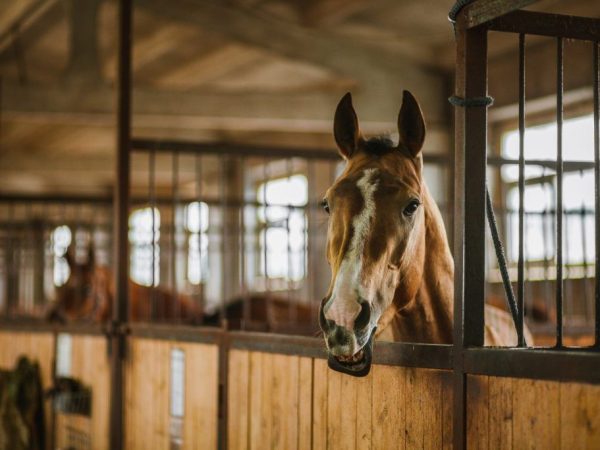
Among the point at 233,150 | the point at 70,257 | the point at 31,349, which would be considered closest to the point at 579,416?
the point at 233,150

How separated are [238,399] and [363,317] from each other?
128 centimetres

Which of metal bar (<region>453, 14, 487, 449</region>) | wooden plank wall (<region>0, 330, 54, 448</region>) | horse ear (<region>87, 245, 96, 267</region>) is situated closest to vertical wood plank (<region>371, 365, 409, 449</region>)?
metal bar (<region>453, 14, 487, 449</region>)

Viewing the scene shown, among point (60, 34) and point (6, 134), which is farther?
point (6, 134)

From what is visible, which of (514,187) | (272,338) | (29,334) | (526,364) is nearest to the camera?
(526,364)

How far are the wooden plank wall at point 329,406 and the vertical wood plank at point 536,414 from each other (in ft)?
0.78

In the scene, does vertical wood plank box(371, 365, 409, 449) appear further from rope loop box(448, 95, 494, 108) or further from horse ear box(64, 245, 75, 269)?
horse ear box(64, 245, 75, 269)

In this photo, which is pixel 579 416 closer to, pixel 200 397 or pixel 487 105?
pixel 487 105

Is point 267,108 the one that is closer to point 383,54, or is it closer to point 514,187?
point 383,54

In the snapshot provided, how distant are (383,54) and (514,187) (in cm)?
186

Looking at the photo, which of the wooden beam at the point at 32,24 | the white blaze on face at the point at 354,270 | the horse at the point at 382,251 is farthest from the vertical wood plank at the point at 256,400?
the wooden beam at the point at 32,24

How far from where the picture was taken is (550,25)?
2115 millimetres

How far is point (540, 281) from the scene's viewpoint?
796 centimetres

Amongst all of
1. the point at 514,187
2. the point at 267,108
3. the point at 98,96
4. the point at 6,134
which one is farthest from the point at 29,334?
the point at 6,134

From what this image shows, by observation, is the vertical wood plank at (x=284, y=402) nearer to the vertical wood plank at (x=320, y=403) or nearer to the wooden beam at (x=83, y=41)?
the vertical wood plank at (x=320, y=403)
